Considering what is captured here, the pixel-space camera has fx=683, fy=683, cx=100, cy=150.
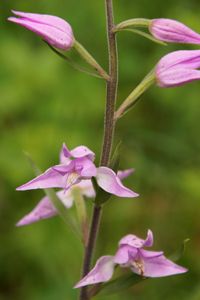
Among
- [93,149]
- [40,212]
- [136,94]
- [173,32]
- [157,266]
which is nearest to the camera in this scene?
[173,32]

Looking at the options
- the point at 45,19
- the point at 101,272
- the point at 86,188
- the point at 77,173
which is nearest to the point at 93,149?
the point at 86,188

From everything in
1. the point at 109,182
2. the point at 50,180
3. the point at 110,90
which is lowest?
the point at 109,182

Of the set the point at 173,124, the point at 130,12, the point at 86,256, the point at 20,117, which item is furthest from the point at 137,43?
the point at 86,256

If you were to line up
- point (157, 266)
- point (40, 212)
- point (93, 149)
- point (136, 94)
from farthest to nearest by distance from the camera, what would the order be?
point (93, 149) < point (40, 212) < point (157, 266) < point (136, 94)

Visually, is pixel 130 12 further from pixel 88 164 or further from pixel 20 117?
pixel 88 164

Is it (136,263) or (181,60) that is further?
(136,263)

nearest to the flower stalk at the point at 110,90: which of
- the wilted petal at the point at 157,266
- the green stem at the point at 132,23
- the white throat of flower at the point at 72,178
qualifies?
the green stem at the point at 132,23

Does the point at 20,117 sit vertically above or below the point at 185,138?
above

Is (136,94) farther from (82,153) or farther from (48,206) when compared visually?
(48,206)
